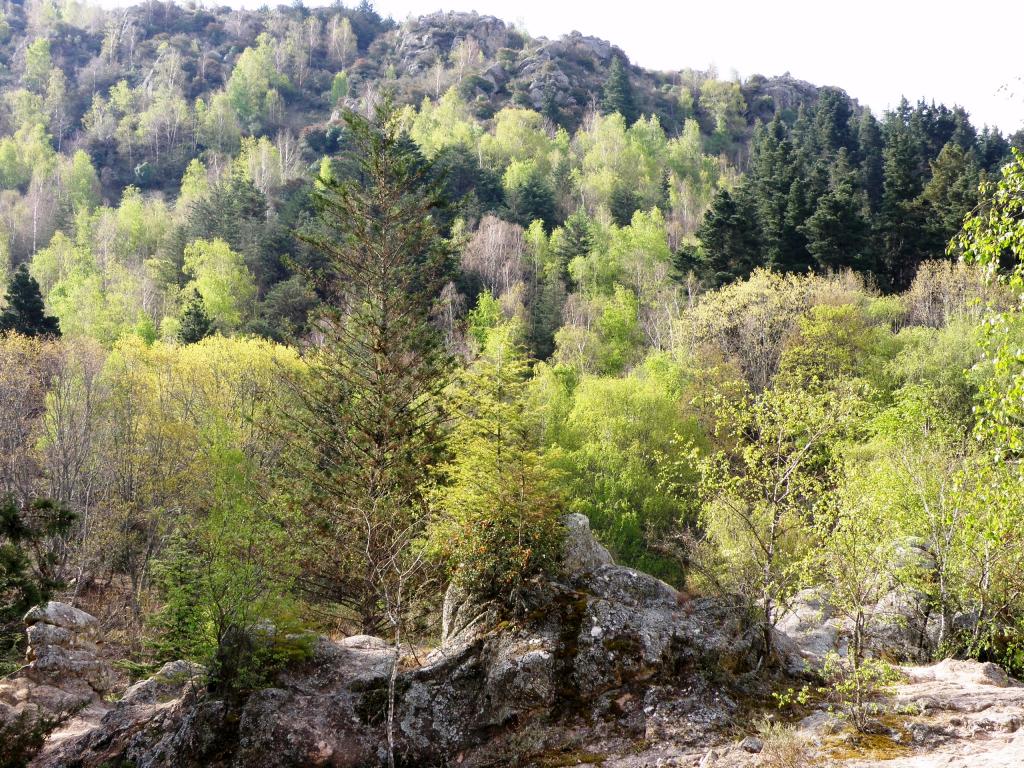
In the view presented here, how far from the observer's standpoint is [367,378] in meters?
19.6

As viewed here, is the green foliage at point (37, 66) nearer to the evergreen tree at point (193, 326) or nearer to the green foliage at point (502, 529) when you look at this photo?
the evergreen tree at point (193, 326)

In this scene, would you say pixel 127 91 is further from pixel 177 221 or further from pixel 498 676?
pixel 498 676

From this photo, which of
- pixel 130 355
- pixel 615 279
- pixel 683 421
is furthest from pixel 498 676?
pixel 615 279

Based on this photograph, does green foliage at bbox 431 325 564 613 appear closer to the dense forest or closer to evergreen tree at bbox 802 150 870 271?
the dense forest

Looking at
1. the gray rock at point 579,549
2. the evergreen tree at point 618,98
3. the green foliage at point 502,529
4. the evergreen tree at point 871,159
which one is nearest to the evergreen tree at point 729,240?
the evergreen tree at point 871,159

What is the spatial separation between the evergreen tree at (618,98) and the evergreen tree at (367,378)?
256ft

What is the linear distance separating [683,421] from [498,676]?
22293 millimetres

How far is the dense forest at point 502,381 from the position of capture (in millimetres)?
10617

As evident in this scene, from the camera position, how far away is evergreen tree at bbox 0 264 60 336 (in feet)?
112

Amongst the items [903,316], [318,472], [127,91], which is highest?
[127,91]

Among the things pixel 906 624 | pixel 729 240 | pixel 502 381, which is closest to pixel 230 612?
pixel 502 381

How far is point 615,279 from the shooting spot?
166ft

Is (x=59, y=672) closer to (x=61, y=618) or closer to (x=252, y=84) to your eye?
(x=61, y=618)

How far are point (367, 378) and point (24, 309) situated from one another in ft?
84.3
